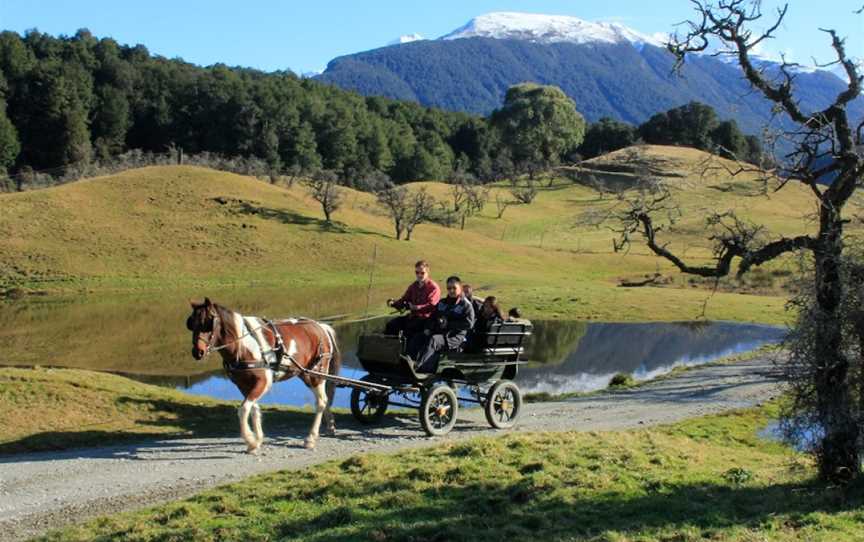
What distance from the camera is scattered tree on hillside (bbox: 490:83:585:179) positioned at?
136 metres

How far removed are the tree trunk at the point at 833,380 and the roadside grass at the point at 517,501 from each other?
0.38 m

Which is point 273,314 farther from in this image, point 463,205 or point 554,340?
point 463,205

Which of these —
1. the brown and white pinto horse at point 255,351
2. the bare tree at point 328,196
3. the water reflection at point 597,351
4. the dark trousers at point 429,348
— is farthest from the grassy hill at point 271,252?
the brown and white pinto horse at point 255,351

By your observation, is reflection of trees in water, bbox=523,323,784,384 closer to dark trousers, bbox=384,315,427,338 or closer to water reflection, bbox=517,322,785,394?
water reflection, bbox=517,322,785,394

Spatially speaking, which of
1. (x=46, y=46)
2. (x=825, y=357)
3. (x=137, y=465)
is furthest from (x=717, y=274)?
(x=46, y=46)

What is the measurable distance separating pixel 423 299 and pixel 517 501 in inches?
254

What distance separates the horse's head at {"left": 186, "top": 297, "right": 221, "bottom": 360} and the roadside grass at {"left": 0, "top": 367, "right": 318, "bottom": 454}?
309 cm

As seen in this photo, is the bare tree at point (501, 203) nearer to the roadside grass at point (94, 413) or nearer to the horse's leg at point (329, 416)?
the roadside grass at point (94, 413)

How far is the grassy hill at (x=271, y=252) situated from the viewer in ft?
176

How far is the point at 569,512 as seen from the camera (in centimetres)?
971

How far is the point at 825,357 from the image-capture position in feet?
34.9

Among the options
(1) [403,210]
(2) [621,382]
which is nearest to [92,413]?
(2) [621,382]

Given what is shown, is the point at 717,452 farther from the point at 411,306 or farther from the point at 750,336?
the point at 750,336

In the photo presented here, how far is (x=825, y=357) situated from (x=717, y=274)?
255 cm
